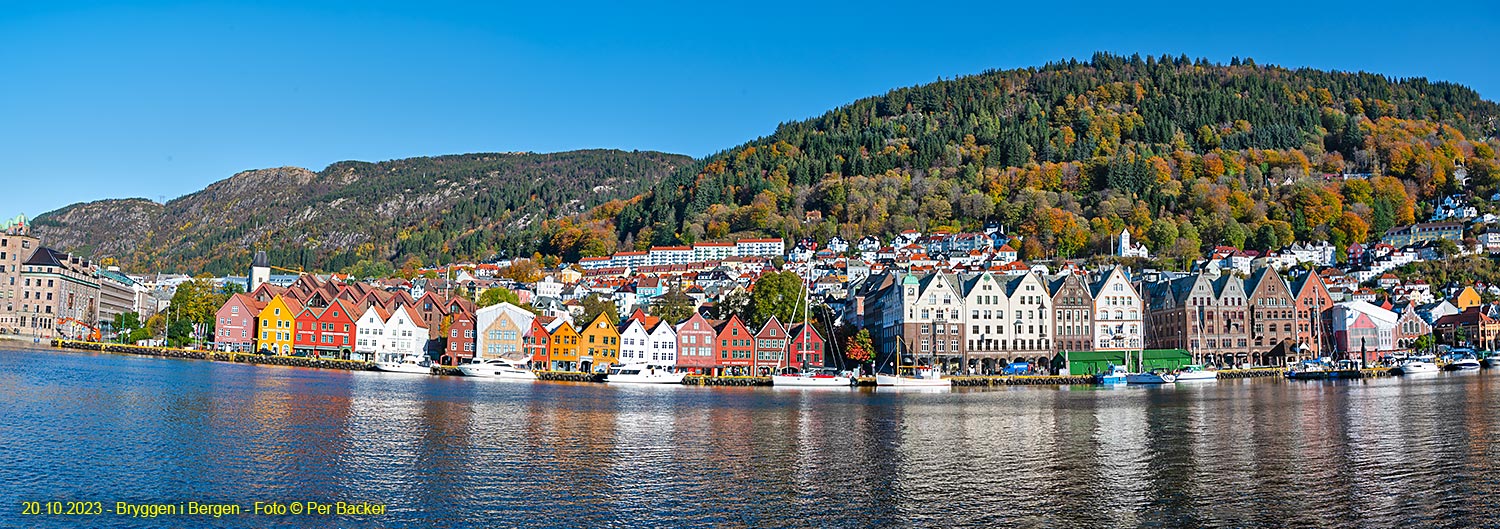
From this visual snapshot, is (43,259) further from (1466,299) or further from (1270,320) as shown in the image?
(1466,299)

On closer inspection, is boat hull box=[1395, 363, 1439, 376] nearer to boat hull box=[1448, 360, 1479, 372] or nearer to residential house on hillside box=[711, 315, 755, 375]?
boat hull box=[1448, 360, 1479, 372]

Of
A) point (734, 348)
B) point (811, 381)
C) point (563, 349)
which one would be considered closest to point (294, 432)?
point (811, 381)

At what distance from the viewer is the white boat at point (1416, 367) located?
8762cm

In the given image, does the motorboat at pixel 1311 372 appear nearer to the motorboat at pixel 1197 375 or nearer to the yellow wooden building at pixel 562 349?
the motorboat at pixel 1197 375

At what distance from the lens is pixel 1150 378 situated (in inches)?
3110

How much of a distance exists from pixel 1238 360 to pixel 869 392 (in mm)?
47567

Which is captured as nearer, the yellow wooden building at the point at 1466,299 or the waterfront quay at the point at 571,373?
the waterfront quay at the point at 571,373

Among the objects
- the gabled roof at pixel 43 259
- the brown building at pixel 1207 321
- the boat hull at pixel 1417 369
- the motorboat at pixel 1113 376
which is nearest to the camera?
the motorboat at pixel 1113 376

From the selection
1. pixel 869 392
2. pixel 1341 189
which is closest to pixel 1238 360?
pixel 869 392

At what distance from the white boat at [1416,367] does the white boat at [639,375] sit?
190 ft

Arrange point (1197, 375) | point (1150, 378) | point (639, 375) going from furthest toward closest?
1. point (1197, 375)
2. point (1150, 378)
3. point (639, 375)

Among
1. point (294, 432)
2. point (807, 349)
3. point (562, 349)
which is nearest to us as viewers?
point (294, 432)

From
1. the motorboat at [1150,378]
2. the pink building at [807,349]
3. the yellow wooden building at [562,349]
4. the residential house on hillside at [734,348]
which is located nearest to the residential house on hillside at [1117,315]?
the motorboat at [1150,378]

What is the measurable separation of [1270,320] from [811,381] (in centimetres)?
4895
